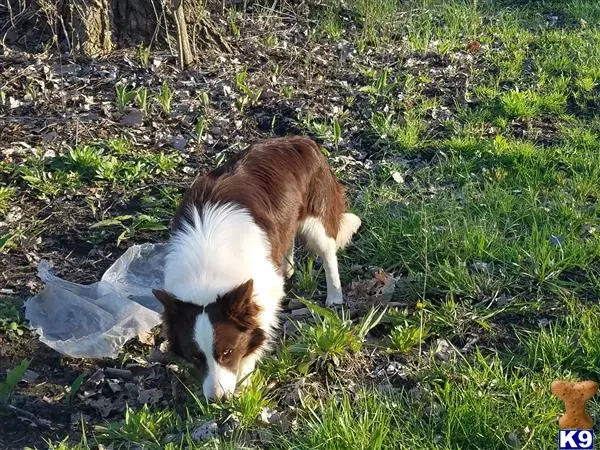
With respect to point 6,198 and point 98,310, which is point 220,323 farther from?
point 6,198

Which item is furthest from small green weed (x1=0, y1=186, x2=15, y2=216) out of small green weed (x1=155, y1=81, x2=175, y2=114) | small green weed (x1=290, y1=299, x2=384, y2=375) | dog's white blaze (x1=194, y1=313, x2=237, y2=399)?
small green weed (x1=290, y1=299, x2=384, y2=375)

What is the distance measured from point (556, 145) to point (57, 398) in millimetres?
4553

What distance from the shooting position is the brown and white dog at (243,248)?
Result: 3252mm

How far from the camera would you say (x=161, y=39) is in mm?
7160

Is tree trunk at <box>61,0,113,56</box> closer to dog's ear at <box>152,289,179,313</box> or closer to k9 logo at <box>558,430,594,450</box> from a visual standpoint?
dog's ear at <box>152,289,179,313</box>

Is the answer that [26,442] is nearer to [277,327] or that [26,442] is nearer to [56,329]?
[56,329]

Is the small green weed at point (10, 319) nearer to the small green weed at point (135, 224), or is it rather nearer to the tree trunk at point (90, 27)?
the small green weed at point (135, 224)

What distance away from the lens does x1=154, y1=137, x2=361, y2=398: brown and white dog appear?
325 centimetres

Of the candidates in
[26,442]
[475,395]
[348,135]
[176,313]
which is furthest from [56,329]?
[348,135]

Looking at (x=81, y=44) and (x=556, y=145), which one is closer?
(x=556, y=145)

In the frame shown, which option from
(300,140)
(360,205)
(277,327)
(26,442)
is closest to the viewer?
(26,442)

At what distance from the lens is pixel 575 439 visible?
9.51ft

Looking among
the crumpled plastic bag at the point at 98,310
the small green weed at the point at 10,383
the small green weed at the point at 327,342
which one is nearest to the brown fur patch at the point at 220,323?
the small green weed at the point at 327,342

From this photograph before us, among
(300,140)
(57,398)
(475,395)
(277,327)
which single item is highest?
(300,140)
